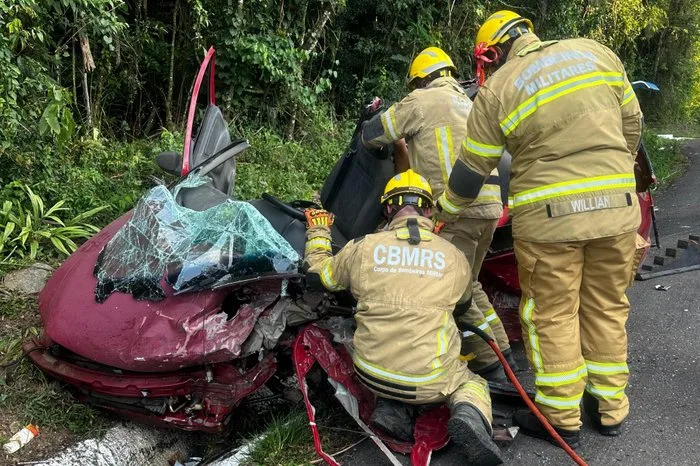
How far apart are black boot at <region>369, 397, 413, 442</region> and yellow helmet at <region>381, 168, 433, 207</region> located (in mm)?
909

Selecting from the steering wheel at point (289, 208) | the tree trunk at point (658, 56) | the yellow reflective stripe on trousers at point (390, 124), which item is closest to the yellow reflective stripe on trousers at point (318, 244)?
the steering wheel at point (289, 208)

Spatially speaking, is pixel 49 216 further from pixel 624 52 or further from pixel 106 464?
pixel 624 52

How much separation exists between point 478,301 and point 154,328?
1.72m

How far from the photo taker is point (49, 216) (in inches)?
185

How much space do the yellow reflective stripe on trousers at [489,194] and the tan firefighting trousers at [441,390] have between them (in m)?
0.98

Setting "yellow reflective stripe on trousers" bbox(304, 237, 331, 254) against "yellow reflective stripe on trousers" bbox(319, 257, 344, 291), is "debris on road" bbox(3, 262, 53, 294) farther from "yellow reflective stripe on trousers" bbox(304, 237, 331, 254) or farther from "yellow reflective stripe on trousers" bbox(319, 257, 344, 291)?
"yellow reflective stripe on trousers" bbox(319, 257, 344, 291)

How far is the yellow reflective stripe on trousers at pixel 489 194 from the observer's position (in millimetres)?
3389

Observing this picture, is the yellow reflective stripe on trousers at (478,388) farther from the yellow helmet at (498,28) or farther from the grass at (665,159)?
the grass at (665,159)

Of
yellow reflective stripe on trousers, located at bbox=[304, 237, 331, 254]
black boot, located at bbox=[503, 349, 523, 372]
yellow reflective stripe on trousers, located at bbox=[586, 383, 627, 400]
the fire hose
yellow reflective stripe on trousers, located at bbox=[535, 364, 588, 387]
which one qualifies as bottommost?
black boot, located at bbox=[503, 349, 523, 372]

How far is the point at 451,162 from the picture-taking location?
3.42 metres

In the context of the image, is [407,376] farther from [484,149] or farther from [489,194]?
[489,194]

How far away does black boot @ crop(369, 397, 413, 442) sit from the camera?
2.82 m

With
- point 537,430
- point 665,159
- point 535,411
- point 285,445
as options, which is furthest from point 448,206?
point 665,159

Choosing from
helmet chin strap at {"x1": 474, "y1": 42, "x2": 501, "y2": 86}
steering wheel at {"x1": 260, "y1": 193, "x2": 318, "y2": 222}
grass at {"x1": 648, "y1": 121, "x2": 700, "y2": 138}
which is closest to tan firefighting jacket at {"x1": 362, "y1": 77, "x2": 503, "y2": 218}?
helmet chin strap at {"x1": 474, "y1": 42, "x2": 501, "y2": 86}
